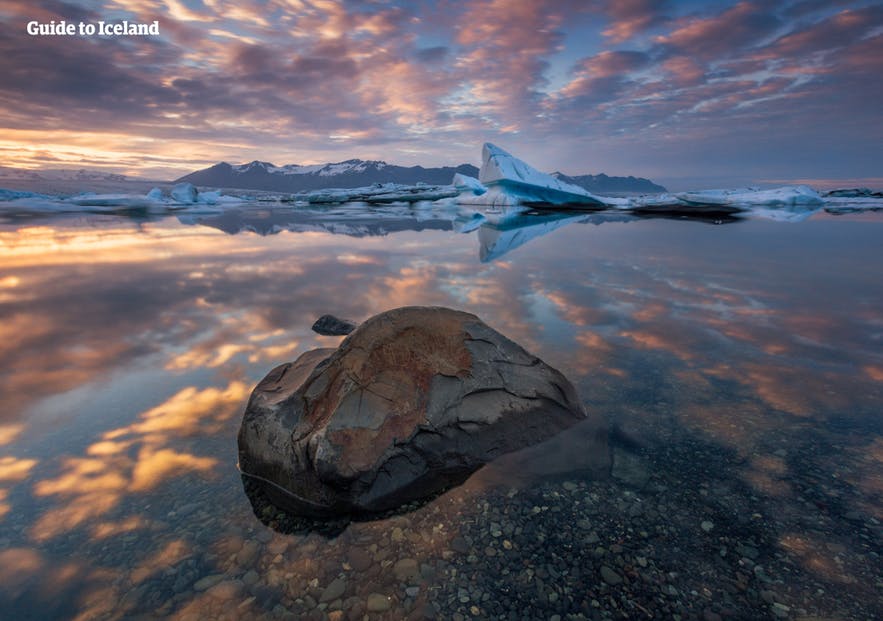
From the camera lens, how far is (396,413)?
412 centimetres

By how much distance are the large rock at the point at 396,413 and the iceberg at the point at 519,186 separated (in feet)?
129

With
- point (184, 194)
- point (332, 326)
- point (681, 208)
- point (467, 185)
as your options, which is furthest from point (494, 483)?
point (184, 194)

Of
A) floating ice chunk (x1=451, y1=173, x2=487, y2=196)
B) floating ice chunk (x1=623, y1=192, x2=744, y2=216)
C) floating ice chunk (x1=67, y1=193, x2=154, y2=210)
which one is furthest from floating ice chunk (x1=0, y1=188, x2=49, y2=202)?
floating ice chunk (x1=623, y1=192, x2=744, y2=216)

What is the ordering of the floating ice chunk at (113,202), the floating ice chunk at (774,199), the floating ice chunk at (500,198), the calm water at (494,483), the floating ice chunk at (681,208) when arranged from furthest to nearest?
the floating ice chunk at (113,202)
the floating ice chunk at (774,199)
the floating ice chunk at (500,198)
the floating ice chunk at (681,208)
the calm water at (494,483)

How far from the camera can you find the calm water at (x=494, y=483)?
8.90 feet

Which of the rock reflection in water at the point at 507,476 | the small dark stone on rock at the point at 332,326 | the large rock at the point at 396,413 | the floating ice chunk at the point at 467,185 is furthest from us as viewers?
the floating ice chunk at the point at 467,185

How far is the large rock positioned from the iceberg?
39.4 metres

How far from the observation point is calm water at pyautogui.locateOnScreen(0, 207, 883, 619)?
2.71 meters

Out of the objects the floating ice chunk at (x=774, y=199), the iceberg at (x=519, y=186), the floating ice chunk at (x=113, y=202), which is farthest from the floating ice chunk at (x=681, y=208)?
the floating ice chunk at (x=113, y=202)

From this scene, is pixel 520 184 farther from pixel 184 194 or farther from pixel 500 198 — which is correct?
pixel 184 194

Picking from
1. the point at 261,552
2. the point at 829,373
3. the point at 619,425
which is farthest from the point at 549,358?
the point at 261,552

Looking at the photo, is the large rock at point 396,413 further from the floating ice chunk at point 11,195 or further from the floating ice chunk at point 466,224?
the floating ice chunk at point 11,195

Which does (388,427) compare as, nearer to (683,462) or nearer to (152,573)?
(152,573)

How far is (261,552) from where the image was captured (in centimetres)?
306
